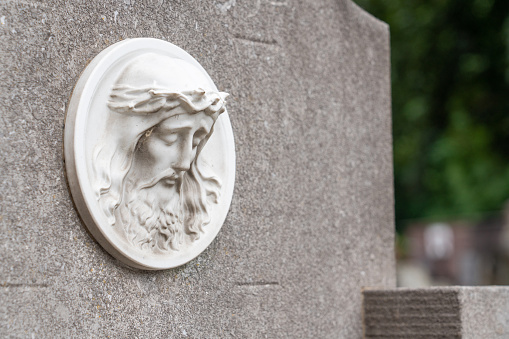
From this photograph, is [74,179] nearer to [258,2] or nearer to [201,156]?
[201,156]

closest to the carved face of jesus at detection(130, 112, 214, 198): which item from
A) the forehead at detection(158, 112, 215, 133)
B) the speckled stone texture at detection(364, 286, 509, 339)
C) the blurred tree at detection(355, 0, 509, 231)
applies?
the forehead at detection(158, 112, 215, 133)

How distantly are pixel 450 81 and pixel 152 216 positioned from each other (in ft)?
31.3

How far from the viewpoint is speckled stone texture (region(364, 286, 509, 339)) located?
2910 mm

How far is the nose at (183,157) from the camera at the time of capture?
2.18 metres

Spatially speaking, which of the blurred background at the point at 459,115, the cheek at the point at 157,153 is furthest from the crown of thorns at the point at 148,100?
the blurred background at the point at 459,115

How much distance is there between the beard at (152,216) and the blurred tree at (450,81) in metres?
7.44

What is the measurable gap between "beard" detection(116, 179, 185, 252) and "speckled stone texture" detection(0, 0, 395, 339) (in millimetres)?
106

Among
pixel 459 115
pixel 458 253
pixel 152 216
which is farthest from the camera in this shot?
pixel 458 253

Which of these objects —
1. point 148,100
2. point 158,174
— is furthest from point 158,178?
point 148,100

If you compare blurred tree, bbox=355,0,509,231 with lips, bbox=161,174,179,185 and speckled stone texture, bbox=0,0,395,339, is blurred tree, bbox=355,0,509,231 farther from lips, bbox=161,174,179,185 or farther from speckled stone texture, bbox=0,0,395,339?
lips, bbox=161,174,179,185

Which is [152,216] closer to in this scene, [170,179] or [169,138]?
[170,179]

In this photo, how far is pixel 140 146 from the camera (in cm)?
216

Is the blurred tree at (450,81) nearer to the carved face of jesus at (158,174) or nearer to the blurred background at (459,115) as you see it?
the blurred background at (459,115)

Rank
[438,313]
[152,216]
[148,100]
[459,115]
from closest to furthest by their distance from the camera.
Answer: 1. [148,100]
2. [152,216]
3. [438,313]
4. [459,115]
